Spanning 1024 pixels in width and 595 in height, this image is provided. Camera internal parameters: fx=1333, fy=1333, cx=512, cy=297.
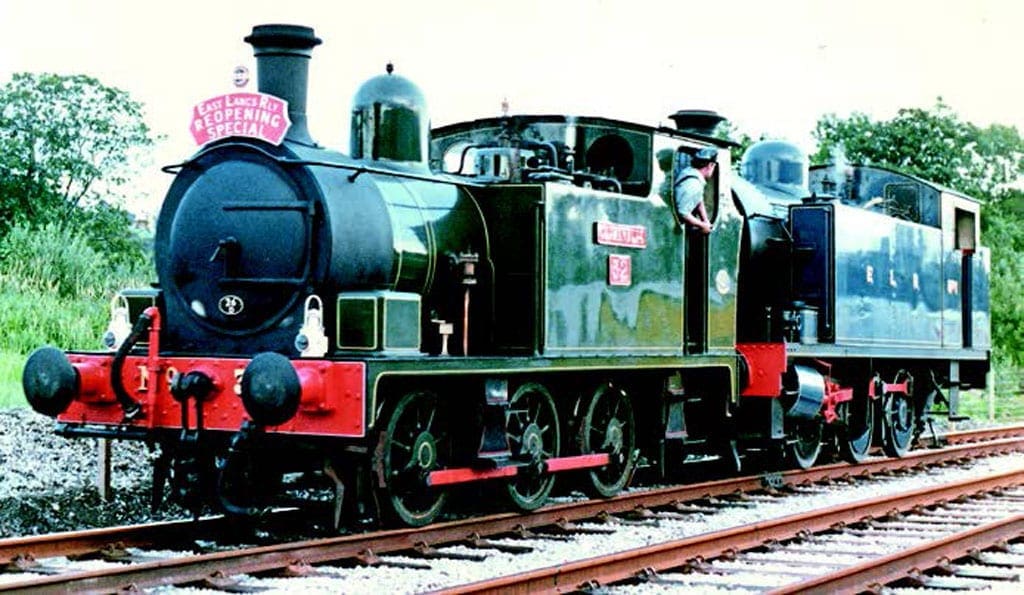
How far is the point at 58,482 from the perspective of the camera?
30.7ft

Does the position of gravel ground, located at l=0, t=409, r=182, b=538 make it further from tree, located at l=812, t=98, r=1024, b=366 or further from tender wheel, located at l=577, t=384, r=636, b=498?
tree, located at l=812, t=98, r=1024, b=366

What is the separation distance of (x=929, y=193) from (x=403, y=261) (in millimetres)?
9080

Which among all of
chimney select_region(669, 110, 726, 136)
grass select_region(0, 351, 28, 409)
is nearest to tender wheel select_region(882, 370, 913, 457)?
chimney select_region(669, 110, 726, 136)

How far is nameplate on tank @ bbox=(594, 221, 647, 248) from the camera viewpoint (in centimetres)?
945

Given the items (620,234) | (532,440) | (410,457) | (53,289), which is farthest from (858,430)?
(53,289)

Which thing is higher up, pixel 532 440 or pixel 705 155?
pixel 705 155

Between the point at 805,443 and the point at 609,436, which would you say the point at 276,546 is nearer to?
the point at 609,436

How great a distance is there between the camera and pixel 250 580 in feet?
22.6

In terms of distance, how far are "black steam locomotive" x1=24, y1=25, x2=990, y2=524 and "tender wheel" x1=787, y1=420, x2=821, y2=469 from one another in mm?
772

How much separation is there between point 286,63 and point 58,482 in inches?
136

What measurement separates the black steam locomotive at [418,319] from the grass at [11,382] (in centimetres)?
305

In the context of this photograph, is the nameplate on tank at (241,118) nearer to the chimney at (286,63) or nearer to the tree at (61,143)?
the chimney at (286,63)

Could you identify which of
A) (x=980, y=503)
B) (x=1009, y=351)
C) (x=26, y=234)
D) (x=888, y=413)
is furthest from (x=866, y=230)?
(x=1009, y=351)

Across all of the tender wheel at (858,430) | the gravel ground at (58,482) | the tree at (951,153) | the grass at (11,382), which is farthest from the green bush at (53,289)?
the tree at (951,153)
